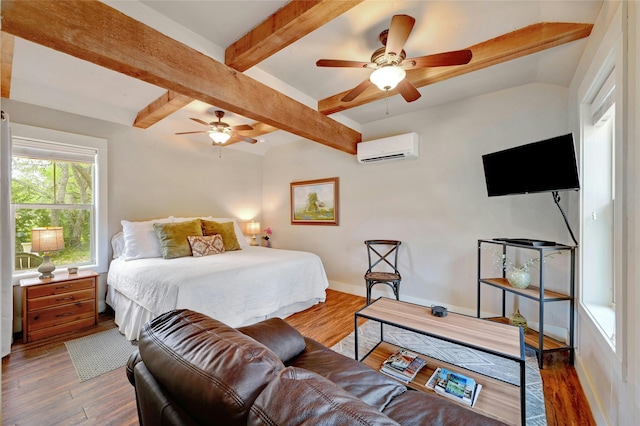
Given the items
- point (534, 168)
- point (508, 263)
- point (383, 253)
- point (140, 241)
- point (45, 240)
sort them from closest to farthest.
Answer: point (534, 168) → point (45, 240) → point (508, 263) → point (140, 241) → point (383, 253)

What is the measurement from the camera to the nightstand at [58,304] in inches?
99.7

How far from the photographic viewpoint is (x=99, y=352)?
7.77 feet

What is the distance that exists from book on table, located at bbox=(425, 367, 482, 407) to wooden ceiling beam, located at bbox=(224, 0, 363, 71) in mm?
2169

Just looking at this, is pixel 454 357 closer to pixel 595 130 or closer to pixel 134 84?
pixel 595 130

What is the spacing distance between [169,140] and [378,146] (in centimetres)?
300

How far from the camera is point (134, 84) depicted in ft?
8.95

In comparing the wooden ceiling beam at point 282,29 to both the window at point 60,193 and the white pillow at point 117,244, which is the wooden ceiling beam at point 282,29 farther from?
the white pillow at point 117,244

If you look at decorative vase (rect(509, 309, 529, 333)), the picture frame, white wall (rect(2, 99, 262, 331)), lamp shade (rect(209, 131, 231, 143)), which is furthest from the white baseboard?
white wall (rect(2, 99, 262, 331))

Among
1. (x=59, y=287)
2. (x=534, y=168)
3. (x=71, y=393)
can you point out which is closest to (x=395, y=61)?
(x=534, y=168)

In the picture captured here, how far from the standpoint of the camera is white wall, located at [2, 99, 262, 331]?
309 centimetres

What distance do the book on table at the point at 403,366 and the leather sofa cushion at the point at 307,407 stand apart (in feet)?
4.00

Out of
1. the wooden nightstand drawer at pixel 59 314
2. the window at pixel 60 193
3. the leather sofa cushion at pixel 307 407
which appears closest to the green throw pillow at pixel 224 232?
the window at pixel 60 193

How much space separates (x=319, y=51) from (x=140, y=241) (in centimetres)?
289

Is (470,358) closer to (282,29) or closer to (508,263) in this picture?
(508,263)
